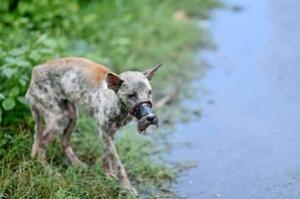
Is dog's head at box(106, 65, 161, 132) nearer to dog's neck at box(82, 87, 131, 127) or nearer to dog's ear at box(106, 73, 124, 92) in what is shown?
dog's ear at box(106, 73, 124, 92)

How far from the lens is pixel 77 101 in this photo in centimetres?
571

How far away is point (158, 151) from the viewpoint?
6.52 meters

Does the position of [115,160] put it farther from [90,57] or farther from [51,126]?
[90,57]

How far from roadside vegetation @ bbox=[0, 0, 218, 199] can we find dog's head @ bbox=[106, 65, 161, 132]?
67 cm

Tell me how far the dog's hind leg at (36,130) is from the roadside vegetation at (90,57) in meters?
0.09

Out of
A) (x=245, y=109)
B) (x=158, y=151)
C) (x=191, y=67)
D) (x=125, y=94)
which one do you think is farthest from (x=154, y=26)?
(x=125, y=94)

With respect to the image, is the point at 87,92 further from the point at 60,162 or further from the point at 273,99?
the point at 273,99

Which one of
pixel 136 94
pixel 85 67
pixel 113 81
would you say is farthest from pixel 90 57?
pixel 136 94

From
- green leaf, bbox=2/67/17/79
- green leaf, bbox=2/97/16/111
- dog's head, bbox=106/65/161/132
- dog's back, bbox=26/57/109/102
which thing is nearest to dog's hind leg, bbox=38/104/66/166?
dog's back, bbox=26/57/109/102

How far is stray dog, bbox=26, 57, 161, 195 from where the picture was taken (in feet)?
17.7

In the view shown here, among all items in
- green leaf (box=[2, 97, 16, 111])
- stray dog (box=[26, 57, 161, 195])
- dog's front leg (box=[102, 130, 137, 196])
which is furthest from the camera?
green leaf (box=[2, 97, 16, 111])

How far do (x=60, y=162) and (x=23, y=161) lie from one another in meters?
0.41

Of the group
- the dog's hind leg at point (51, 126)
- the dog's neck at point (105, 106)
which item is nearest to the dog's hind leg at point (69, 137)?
the dog's hind leg at point (51, 126)

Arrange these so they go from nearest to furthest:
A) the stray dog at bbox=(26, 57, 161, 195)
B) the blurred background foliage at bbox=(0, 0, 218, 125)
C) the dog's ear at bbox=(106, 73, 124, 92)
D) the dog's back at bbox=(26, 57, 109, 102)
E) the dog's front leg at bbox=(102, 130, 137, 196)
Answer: the dog's ear at bbox=(106, 73, 124, 92), the stray dog at bbox=(26, 57, 161, 195), the dog's front leg at bbox=(102, 130, 137, 196), the dog's back at bbox=(26, 57, 109, 102), the blurred background foliage at bbox=(0, 0, 218, 125)
